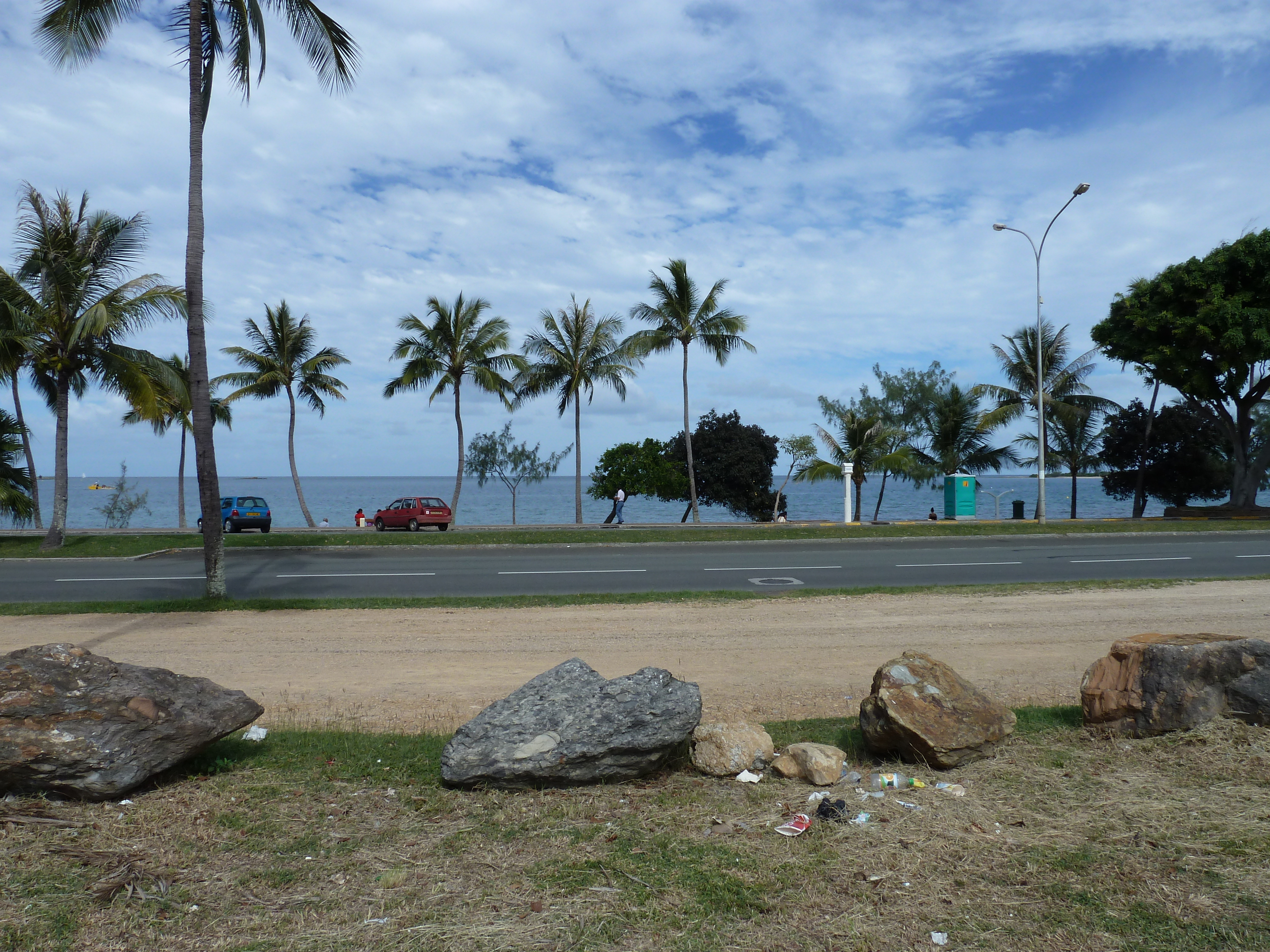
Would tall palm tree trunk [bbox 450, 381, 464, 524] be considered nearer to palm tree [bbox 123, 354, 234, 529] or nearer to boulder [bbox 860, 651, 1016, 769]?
palm tree [bbox 123, 354, 234, 529]

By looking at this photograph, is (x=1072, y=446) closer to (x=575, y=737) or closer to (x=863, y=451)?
(x=863, y=451)

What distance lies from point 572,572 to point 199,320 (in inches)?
330

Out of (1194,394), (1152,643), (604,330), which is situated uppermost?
(604,330)

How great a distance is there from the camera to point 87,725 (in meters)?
4.65

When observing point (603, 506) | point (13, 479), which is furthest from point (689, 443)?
point (603, 506)

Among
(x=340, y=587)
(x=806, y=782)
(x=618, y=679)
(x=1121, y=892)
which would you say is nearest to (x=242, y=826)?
(x=618, y=679)

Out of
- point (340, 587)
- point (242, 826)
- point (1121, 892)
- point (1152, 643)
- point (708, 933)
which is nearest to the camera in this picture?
point (708, 933)

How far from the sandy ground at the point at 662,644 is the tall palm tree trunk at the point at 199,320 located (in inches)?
57.8

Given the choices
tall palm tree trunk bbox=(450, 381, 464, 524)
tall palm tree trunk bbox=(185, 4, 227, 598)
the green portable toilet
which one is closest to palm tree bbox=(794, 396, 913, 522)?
the green portable toilet

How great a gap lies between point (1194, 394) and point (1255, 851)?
36.2 meters

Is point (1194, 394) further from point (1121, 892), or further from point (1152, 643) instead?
point (1121, 892)

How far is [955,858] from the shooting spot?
13.6 feet

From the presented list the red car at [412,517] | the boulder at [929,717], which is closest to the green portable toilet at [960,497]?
the red car at [412,517]

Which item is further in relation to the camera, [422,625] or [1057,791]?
[422,625]
